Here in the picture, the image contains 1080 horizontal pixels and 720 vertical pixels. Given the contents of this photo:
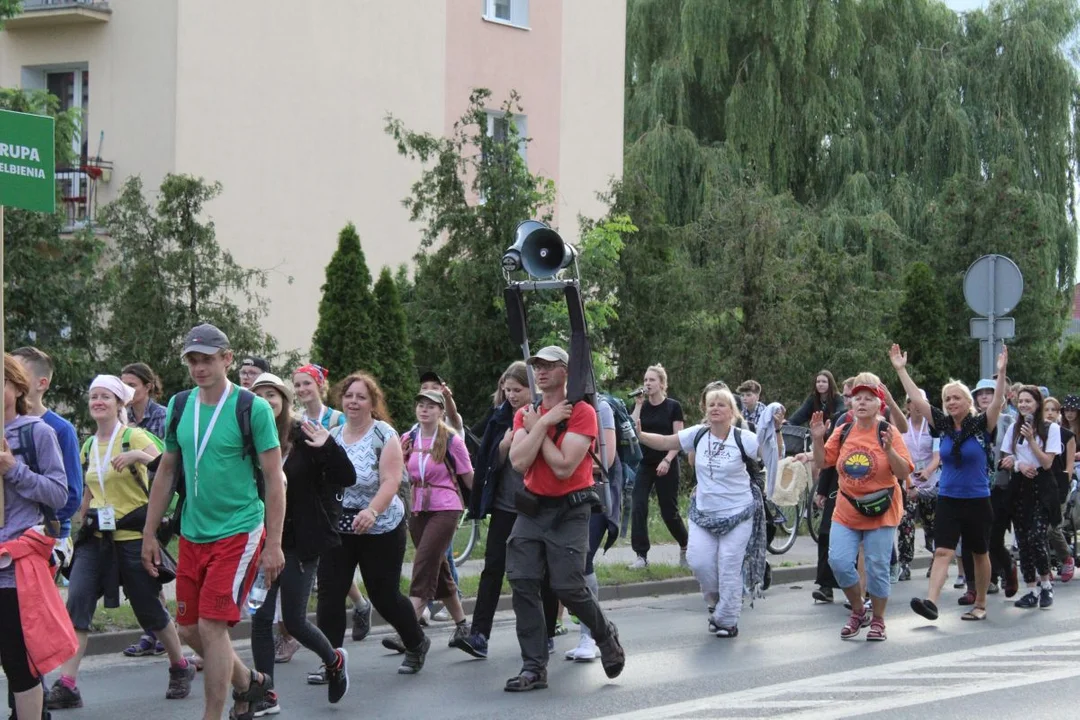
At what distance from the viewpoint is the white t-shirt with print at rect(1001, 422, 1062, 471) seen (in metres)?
13.4

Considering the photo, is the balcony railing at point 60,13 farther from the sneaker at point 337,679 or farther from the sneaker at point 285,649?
the sneaker at point 337,679

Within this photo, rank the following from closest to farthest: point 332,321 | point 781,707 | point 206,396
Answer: point 206,396, point 781,707, point 332,321

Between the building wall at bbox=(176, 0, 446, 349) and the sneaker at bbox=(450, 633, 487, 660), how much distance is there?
578 inches

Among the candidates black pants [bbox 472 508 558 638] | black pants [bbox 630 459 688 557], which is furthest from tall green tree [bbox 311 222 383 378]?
black pants [bbox 472 508 558 638]

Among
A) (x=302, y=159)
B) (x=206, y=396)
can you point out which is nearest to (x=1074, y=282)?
(x=302, y=159)

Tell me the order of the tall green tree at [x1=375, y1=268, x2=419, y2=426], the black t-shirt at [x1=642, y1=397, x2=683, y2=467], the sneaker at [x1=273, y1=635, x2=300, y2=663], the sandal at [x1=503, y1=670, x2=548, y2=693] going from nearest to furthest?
1. the sandal at [x1=503, y1=670, x2=548, y2=693]
2. the sneaker at [x1=273, y1=635, x2=300, y2=663]
3. the black t-shirt at [x1=642, y1=397, x2=683, y2=467]
4. the tall green tree at [x1=375, y1=268, x2=419, y2=426]

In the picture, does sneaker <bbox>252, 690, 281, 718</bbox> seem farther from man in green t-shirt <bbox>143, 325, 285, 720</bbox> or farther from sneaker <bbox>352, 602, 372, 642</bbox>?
sneaker <bbox>352, 602, 372, 642</bbox>

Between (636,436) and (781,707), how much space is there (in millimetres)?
3403

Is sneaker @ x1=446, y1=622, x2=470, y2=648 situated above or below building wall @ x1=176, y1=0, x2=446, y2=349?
below

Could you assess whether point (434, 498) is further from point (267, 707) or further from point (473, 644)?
point (267, 707)

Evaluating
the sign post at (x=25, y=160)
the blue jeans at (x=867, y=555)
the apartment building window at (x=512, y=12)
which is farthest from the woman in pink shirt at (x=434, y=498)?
the apartment building window at (x=512, y=12)

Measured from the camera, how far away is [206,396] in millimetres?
7039

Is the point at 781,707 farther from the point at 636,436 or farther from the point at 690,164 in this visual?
the point at 690,164

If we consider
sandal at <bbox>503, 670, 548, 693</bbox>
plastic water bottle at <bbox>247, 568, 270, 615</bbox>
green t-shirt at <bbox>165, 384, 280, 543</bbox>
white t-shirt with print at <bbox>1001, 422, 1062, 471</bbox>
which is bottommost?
sandal at <bbox>503, 670, 548, 693</bbox>
